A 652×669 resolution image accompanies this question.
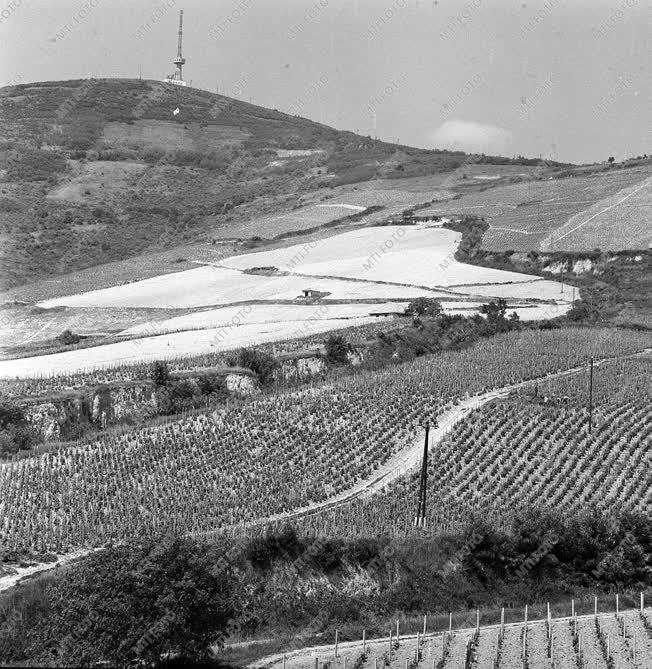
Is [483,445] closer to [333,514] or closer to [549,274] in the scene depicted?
[333,514]

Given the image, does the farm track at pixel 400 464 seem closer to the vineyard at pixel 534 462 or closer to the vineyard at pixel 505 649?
the vineyard at pixel 534 462

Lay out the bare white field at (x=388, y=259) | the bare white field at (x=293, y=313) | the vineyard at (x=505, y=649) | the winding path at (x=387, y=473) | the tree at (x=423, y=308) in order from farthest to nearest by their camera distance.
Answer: the bare white field at (x=388, y=259) → the bare white field at (x=293, y=313) → the tree at (x=423, y=308) → the winding path at (x=387, y=473) → the vineyard at (x=505, y=649)

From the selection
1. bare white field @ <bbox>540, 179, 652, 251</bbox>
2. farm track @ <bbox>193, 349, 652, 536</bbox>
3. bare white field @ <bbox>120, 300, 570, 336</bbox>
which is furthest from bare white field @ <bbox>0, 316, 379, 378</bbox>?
bare white field @ <bbox>540, 179, 652, 251</bbox>

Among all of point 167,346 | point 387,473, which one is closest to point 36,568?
point 387,473

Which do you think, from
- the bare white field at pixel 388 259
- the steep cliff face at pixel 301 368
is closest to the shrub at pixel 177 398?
the steep cliff face at pixel 301 368

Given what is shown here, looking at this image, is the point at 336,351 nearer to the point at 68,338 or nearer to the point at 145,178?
the point at 68,338

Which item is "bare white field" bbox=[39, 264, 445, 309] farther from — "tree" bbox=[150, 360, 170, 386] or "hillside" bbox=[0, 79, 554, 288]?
"tree" bbox=[150, 360, 170, 386]
